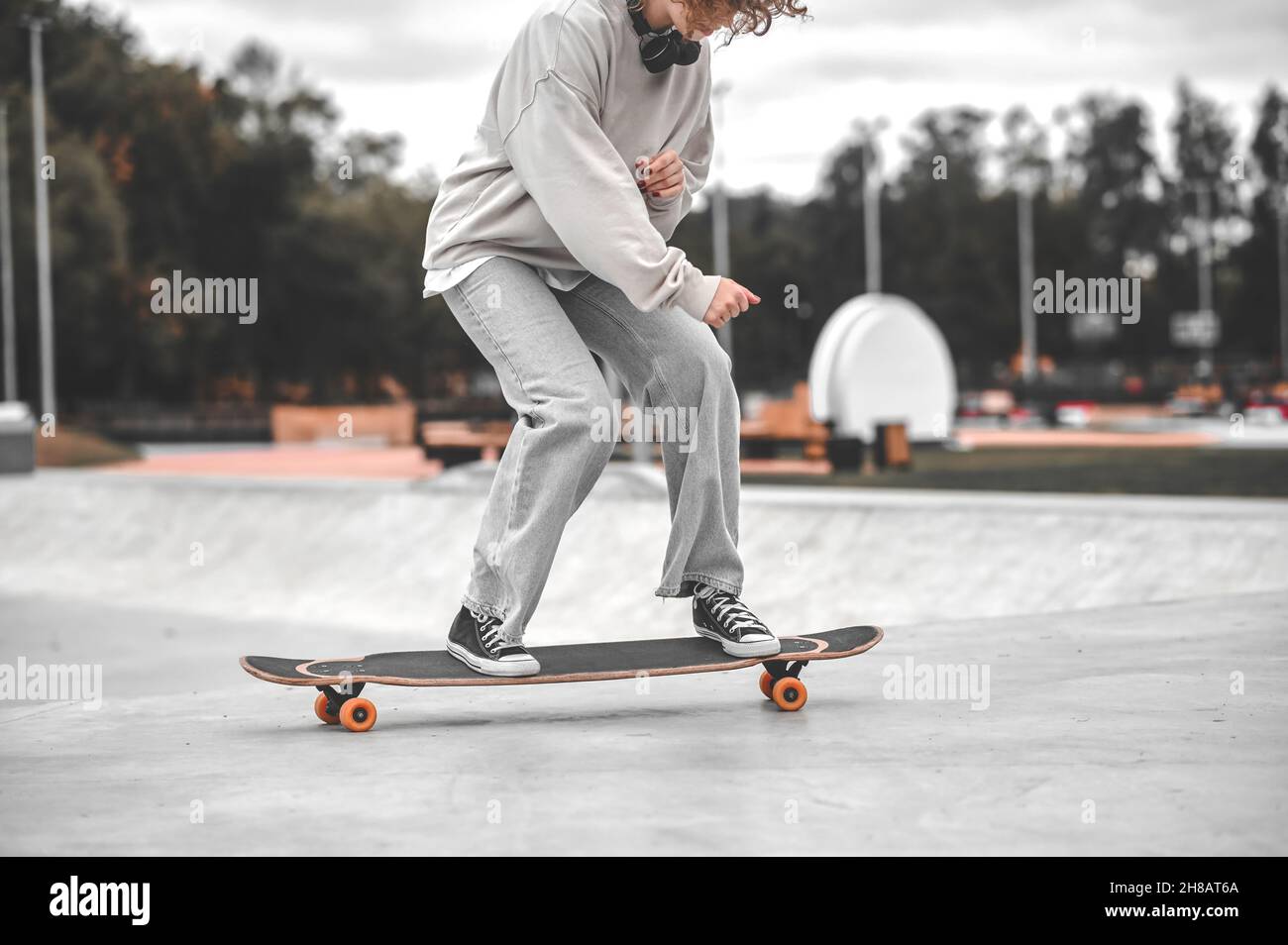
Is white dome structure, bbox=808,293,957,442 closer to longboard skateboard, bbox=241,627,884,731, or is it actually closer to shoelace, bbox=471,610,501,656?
longboard skateboard, bbox=241,627,884,731

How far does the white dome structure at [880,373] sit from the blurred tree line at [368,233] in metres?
4.66

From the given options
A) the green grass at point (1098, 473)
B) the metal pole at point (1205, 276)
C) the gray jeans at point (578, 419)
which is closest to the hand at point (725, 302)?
the gray jeans at point (578, 419)

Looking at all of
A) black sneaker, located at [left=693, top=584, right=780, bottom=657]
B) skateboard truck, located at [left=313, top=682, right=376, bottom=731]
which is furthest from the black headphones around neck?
skateboard truck, located at [left=313, top=682, right=376, bottom=731]

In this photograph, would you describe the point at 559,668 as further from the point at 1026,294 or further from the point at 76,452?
the point at 1026,294

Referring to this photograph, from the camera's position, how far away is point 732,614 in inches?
165

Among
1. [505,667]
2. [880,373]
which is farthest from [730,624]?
[880,373]

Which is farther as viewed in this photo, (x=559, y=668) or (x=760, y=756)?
(x=559, y=668)

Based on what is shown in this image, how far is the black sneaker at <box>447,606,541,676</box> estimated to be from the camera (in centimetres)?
389

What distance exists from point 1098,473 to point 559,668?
15086 mm

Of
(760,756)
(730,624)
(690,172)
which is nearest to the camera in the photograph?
(760,756)

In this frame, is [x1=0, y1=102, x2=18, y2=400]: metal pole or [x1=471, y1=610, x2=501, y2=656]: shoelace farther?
[x1=0, y1=102, x2=18, y2=400]: metal pole

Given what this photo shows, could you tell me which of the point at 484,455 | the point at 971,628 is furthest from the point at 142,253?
the point at 971,628

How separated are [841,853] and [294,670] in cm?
193
